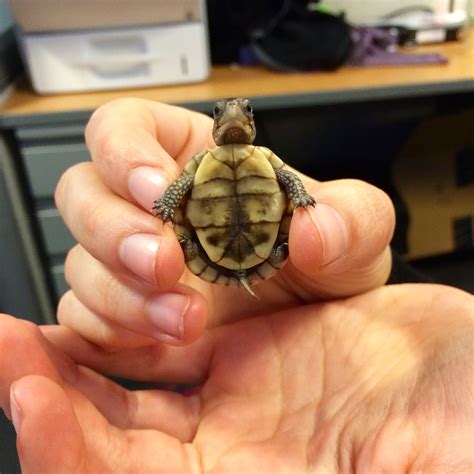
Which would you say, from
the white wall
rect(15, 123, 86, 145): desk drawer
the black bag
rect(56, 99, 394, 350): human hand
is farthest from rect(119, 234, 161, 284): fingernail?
the white wall

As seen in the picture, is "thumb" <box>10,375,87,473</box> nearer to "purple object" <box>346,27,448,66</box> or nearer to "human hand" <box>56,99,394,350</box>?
"human hand" <box>56,99,394,350</box>

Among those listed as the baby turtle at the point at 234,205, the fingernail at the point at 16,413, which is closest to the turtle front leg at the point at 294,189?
the baby turtle at the point at 234,205

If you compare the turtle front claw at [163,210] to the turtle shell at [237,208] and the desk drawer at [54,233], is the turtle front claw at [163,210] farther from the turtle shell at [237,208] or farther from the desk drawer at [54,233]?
the desk drawer at [54,233]

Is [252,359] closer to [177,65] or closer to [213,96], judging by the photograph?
[213,96]

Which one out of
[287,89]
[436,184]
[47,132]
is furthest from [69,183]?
[436,184]

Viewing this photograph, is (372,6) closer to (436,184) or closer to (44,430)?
(436,184)

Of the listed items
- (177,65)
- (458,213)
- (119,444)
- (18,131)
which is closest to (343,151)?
(458,213)

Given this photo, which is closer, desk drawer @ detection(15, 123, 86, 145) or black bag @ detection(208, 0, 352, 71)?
desk drawer @ detection(15, 123, 86, 145)
